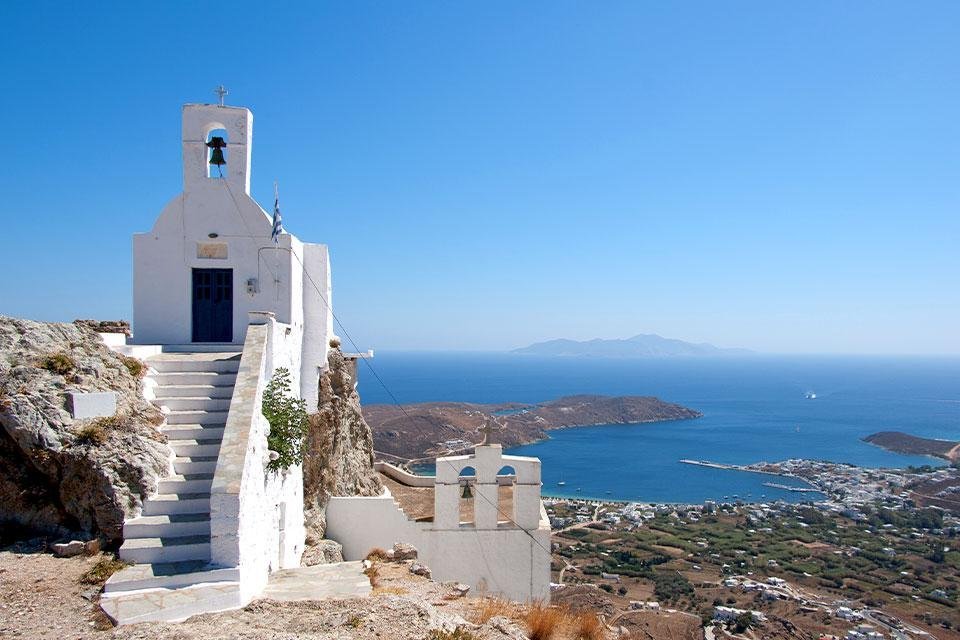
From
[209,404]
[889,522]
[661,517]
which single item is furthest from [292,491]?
[889,522]

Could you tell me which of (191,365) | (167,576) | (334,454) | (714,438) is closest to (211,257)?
(191,365)

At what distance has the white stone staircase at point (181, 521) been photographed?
236 inches

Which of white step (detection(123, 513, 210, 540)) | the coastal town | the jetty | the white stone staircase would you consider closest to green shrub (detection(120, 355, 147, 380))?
the white stone staircase

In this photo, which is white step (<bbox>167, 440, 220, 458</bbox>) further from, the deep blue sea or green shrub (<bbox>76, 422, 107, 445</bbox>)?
the deep blue sea

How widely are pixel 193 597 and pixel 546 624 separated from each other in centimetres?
357

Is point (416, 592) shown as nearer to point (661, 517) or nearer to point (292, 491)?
point (292, 491)

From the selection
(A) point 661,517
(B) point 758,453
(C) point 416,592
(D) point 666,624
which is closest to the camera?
(C) point 416,592

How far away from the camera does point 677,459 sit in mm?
88125

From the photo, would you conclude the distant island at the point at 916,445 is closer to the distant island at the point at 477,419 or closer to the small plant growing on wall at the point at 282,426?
the distant island at the point at 477,419

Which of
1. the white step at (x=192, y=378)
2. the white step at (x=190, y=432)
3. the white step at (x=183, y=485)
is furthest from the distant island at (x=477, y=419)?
the white step at (x=183, y=485)

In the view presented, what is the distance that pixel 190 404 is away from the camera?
28.1 ft

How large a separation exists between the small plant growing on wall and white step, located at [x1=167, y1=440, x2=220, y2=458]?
2.44 ft

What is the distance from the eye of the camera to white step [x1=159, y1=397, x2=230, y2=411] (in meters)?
8.50

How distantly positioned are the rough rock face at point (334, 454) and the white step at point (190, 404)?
2.86 meters
